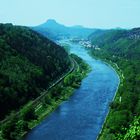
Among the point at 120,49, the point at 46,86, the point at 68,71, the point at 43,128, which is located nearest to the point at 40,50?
the point at 68,71

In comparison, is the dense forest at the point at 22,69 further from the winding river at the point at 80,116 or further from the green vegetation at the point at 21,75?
the winding river at the point at 80,116

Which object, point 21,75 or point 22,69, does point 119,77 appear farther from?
point 21,75

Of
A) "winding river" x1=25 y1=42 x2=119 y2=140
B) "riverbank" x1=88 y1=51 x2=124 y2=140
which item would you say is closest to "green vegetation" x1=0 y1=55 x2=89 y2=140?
"winding river" x1=25 y1=42 x2=119 y2=140

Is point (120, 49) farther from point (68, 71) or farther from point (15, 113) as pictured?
point (15, 113)

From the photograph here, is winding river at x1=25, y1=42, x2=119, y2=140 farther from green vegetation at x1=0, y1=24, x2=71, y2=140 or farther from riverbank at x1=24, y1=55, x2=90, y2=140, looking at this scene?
green vegetation at x1=0, y1=24, x2=71, y2=140

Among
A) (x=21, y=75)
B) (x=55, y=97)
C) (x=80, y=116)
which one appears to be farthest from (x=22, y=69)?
(x=80, y=116)

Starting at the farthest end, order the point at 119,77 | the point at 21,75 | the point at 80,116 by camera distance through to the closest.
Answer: the point at 119,77, the point at 21,75, the point at 80,116

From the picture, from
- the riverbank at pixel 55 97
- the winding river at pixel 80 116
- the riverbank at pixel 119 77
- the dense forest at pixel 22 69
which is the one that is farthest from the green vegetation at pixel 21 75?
the riverbank at pixel 119 77
